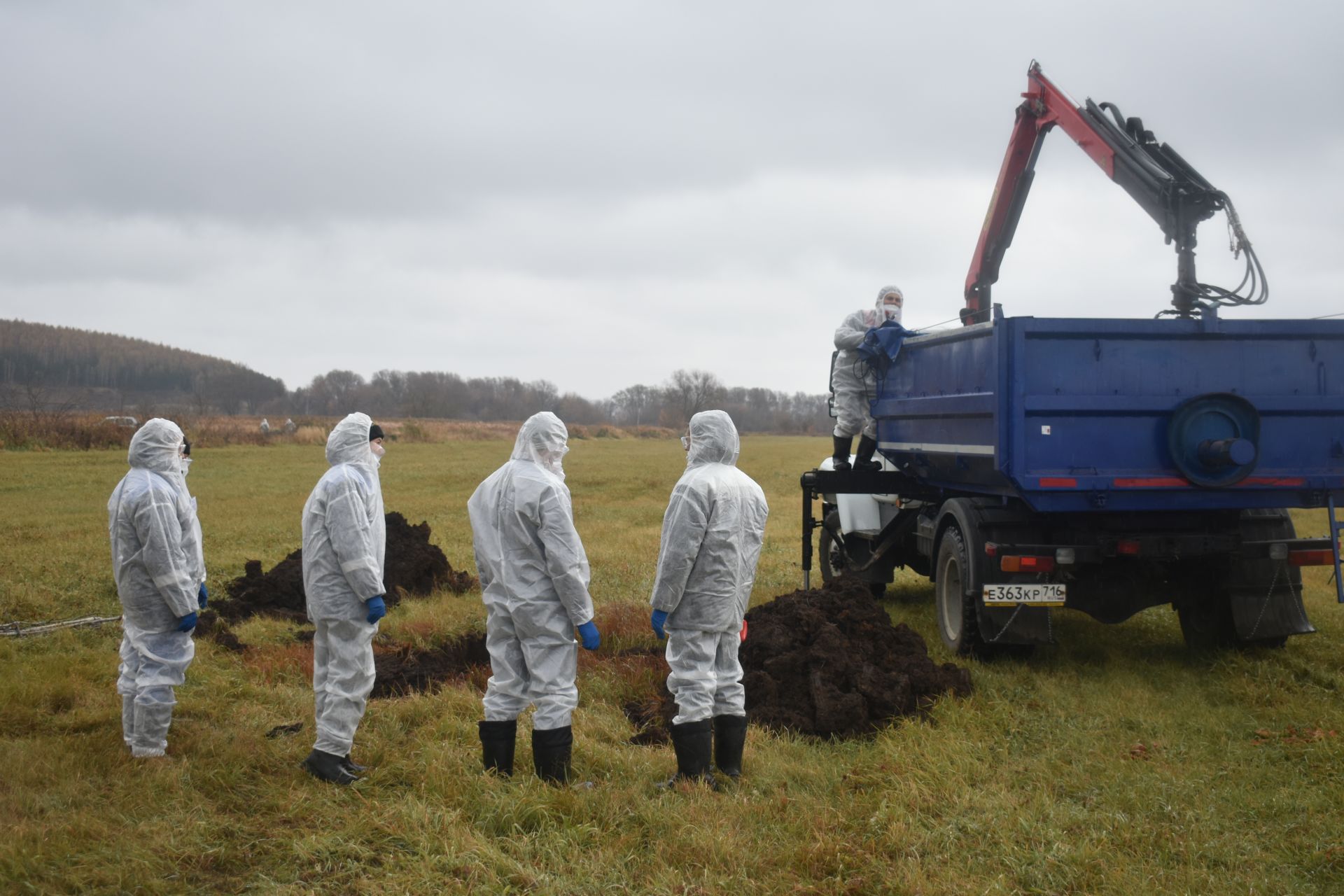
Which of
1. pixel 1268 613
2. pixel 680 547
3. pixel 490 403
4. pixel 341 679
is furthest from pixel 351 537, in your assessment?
pixel 490 403

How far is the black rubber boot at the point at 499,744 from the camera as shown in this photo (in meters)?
5.04

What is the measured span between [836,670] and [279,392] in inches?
3451

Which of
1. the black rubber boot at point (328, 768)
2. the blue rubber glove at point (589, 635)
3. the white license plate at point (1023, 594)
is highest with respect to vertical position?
the blue rubber glove at point (589, 635)

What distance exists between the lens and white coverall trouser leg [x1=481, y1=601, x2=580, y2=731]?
4.95 meters

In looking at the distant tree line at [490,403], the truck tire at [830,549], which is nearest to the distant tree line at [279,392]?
the distant tree line at [490,403]

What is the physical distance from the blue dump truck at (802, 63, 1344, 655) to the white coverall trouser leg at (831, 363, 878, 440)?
1282mm

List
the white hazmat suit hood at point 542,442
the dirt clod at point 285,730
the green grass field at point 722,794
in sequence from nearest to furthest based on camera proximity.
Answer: the green grass field at point 722,794
the white hazmat suit hood at point 542,442
the dirt clod at point 285,730

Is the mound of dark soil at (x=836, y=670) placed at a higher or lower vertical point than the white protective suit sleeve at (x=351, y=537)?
lower

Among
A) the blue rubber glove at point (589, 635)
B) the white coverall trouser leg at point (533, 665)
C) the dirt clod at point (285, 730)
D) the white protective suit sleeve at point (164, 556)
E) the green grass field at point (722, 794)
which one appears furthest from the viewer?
the dirt clod at point (285, 730)

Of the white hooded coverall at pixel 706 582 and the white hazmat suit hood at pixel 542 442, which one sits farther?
the white hazmat suit hood at pixel 542 442

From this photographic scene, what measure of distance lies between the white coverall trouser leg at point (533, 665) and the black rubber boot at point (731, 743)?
78 centimetres

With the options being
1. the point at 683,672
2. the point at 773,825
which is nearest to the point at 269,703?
the point at 683,672

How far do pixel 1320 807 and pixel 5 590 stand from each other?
11.1 meters

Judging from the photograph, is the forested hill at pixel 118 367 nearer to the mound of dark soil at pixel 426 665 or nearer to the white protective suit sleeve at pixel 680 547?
the mound of dark soil at pixel 426 665
